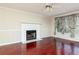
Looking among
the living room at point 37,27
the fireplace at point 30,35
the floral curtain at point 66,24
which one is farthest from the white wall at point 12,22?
the floral curtain at point 66,24

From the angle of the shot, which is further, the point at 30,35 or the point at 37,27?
the point at 37,27

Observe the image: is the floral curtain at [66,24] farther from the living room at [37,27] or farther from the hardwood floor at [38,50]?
the hardwood floor at [38,50]

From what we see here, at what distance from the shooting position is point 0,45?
4852mm

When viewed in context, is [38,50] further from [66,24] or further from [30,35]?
[66,24]

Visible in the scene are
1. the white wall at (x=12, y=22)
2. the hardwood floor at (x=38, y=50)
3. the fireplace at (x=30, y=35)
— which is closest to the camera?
the hardwood floor at (x=38, y=50)

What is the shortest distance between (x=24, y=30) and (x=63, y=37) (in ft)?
10.4

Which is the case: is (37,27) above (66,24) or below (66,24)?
below

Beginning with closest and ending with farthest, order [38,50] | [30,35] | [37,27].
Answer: [38,50] → [30,35] → [37,27]

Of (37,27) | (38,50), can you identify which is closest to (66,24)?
(37,27)

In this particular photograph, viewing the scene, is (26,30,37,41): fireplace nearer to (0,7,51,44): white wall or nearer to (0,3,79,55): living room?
(0,3,79,55): living room

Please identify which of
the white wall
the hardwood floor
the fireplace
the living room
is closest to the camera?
the hardwood floor

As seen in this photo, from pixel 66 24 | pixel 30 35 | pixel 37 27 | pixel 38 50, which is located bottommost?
pixel 38 50

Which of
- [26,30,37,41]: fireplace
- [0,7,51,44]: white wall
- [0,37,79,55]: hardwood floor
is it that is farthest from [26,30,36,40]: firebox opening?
[0,37,79,55]: hardwood floor

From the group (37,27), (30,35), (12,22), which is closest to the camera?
(12,22)
